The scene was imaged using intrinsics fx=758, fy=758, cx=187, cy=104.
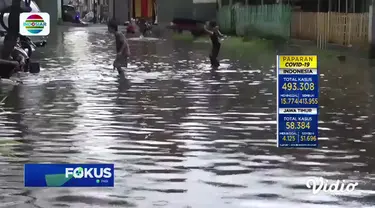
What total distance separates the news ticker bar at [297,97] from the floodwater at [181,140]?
663 mm

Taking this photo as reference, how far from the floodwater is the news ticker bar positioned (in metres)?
0.66

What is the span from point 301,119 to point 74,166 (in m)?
1.96

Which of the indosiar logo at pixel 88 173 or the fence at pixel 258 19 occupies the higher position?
the indosiar logo at pixel 88 173

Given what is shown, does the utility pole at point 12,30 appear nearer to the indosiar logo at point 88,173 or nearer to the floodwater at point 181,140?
the floodwater at point 181,140

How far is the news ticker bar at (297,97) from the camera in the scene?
20.7 ft

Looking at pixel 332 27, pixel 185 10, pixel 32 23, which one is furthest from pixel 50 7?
pixel 32 23

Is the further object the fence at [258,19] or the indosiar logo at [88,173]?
the fence at [258,19]

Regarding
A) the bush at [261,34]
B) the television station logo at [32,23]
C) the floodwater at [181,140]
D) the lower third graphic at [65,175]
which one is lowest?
the bush at [261,34]

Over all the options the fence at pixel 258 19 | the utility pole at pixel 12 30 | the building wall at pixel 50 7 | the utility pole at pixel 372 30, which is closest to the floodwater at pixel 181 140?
the utility pole at pixel 12 30

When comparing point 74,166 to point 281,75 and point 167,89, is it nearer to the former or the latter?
point 281,75

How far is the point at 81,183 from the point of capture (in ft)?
19.3

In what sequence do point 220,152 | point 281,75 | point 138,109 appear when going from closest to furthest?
point 281,75
point 220,152
point 138,109

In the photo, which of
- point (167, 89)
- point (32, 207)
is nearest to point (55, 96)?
point (167, 89)

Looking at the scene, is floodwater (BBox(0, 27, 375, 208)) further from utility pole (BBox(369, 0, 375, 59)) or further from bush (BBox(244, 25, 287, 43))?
bush (BBox(244, 25, 287, 43))
